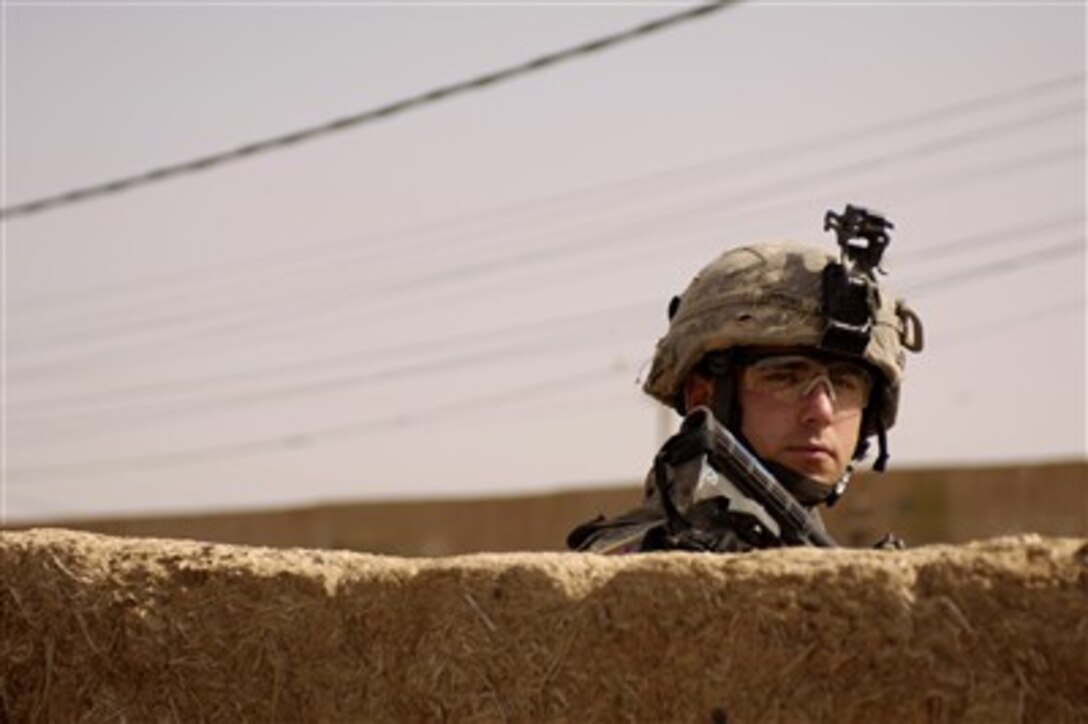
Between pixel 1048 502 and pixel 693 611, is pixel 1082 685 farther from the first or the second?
pixel 1048 502

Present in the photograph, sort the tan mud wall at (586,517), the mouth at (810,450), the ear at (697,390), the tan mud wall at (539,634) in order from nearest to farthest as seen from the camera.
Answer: the tan mud wall at (539,634) → the mouth at (810,450) → the ear at (697,390) → the tan mud wall at (586,517)

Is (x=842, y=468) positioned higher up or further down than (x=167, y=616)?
higher up

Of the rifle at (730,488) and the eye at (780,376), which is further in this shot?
the eye at (780,376)

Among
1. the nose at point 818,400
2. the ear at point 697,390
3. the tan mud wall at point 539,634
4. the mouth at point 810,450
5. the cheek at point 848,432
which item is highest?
the ear at point 697,390

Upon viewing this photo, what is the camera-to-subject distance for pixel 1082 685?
265cm

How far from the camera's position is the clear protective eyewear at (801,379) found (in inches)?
184

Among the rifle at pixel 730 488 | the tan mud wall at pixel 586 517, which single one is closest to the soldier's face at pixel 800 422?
the rifle at pixel 730 488

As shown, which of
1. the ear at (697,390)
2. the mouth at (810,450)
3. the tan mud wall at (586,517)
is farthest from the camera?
the tan mud wall at (586,517)

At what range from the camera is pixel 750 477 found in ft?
12.6

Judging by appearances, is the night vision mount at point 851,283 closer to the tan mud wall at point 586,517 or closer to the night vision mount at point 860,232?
the night vision mount at point 860,232

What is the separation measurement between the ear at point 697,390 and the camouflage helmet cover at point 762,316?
0.02m

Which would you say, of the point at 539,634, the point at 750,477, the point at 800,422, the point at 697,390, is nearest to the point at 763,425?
the point at 800,422

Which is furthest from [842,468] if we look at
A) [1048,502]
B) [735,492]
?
[1048,502]

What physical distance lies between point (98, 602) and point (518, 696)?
2.78 feet
